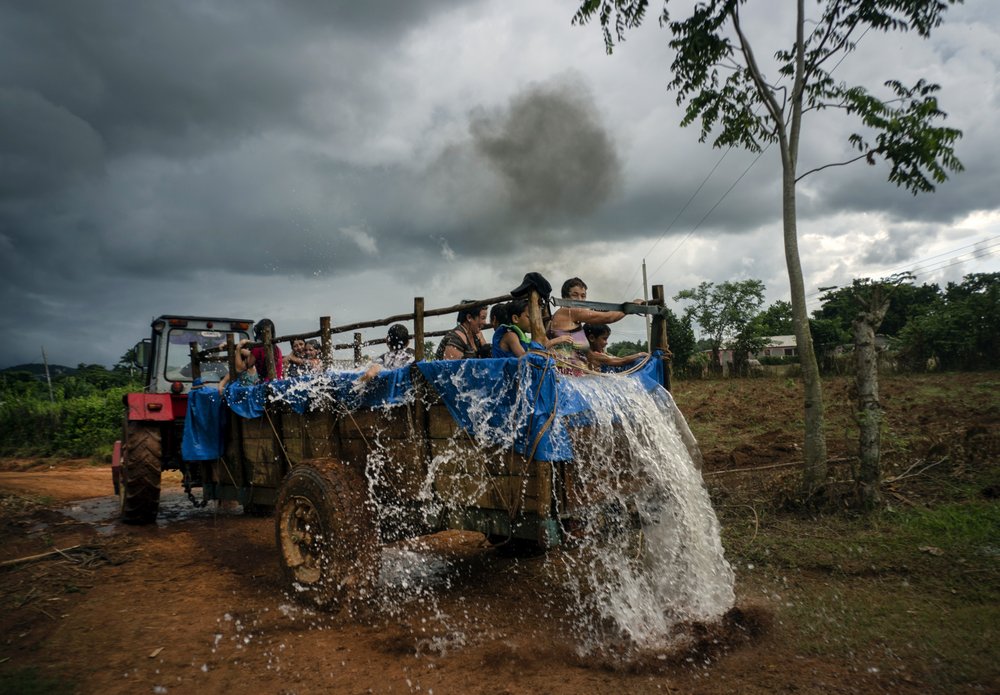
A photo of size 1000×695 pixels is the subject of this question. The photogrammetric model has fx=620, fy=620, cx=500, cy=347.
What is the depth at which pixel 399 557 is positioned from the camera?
5.97 m

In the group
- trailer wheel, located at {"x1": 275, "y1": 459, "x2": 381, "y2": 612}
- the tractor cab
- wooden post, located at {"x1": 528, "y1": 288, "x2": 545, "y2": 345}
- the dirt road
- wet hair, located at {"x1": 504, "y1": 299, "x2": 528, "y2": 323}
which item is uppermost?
the tractor cab

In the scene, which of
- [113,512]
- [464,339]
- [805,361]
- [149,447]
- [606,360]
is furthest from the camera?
[113,512]

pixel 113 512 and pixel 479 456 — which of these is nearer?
pixel 479 456

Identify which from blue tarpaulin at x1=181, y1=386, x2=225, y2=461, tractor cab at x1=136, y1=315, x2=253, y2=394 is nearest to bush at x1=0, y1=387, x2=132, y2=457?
tractor cab at x1=136, y1=315, x2=253, y2=394

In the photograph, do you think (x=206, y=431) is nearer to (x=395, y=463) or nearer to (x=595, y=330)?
(x=395, y=463)

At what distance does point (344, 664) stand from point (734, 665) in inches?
86.7

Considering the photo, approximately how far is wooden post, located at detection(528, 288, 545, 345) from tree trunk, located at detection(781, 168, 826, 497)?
4119mm

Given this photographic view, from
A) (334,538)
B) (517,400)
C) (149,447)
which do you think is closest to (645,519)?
(517,400)

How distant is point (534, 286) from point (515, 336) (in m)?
0.75

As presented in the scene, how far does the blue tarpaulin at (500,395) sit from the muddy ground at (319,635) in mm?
1261

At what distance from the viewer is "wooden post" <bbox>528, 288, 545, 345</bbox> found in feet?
11.9

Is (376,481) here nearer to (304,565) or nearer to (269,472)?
(304,565)

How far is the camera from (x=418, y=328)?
4414 millimetres

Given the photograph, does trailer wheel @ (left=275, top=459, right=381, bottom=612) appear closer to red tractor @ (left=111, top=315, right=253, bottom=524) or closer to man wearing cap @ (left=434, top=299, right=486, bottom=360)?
man wearing cap @ (left=434, top=299, right=486, bottom=360)
